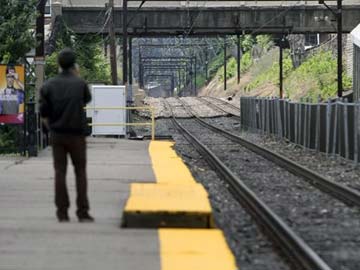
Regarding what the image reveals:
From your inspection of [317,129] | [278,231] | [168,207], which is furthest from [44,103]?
[317,129]

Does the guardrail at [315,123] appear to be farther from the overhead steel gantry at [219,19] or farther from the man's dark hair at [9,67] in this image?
the overhead steel gantry at [219,19]

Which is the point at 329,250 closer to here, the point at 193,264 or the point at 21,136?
the point at 193,264

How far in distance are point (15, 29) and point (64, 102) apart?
46.2 ft

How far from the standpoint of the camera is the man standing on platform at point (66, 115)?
874 centimetres

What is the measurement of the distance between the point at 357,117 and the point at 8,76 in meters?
8.34

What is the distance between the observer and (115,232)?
877 centimetres

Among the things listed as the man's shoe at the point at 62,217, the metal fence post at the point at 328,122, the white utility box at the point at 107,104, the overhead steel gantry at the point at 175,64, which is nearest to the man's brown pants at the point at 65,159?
the man's shoe at the point at 62,217

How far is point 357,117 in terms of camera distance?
61.0ft

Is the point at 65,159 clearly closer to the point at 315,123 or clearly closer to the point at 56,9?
the point at 315,123

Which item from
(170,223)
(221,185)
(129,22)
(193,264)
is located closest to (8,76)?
(221,185)

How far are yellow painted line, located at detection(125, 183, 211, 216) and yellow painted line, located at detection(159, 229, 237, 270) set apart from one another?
12.4 inches

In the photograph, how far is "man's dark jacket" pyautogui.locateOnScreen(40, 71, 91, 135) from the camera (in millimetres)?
8727

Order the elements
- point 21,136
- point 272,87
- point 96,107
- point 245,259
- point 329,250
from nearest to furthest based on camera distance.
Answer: point 245,259 → point 329,250 → point 21,136 → point 96,107 → point 272,87

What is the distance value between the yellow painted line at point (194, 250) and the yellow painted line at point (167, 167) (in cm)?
445
